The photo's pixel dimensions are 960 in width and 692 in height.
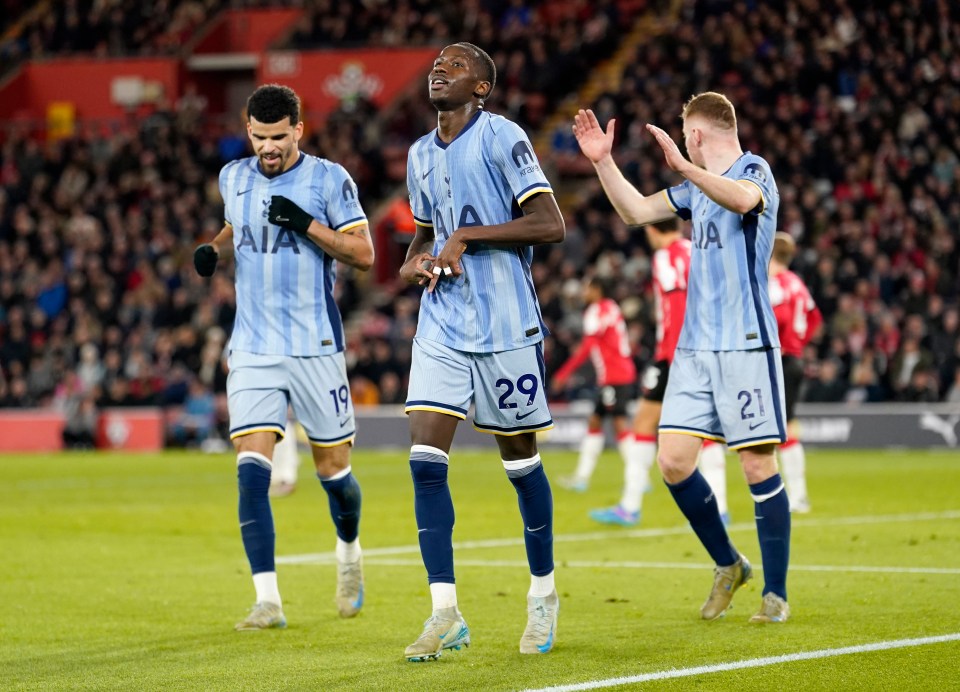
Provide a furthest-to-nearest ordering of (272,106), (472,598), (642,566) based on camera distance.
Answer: (642,566) → (472,598) → (272,106)

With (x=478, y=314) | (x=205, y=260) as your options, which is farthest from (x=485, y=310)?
(x=205, y=260)

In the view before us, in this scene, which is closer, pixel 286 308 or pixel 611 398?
pixel 286 308

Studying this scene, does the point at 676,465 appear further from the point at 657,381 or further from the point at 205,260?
the point at 657,381

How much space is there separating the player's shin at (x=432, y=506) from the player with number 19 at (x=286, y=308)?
52.5 inches

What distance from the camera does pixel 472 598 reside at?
28.7 feet

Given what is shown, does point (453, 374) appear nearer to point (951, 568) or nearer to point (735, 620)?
point (735, 620)

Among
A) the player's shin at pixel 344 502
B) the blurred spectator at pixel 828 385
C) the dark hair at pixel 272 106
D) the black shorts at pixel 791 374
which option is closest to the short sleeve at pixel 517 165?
the dark hair at pixel 272 106

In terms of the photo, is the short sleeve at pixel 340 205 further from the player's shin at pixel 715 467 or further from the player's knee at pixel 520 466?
the player's shin at pixel 715 467

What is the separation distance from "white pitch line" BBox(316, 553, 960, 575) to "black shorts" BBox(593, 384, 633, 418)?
19.4ft

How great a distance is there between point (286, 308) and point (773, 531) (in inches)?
105

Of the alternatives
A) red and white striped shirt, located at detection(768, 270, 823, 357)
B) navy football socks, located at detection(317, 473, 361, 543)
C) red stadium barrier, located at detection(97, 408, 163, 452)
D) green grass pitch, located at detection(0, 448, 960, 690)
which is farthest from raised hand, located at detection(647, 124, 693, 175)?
red stadium barrier, located at detection(97, 408, 163, 452)

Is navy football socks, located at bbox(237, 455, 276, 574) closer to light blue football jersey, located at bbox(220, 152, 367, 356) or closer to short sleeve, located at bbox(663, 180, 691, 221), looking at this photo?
light blue football jersey, located at bbox(220, 152, 367, 356)

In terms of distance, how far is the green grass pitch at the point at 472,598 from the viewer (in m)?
6.32

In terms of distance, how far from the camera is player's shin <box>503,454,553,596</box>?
7.05 meters
